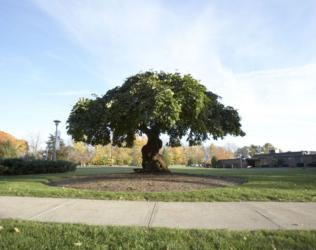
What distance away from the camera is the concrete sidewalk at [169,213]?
21.4 feet

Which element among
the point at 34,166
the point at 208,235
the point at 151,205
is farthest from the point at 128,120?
the point at 34,166

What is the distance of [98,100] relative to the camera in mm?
17203

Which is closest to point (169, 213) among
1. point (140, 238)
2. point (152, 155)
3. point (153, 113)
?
point (140, 238)

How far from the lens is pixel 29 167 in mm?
25734

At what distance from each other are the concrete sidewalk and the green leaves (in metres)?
5.56

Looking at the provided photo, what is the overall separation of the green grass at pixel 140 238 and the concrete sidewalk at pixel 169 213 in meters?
0.55

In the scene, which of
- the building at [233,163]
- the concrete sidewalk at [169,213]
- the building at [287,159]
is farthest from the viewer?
the building at [233,163]

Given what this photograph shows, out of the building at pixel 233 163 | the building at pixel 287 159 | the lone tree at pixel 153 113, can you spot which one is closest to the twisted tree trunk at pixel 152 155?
the lone tree at pixel 153 113

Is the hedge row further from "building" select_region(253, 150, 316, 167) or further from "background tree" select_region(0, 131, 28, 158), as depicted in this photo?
"building" select_region(253, 150, 316, 167)

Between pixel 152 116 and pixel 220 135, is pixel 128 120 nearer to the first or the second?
pixel 152 116

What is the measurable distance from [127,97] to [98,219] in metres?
8.87

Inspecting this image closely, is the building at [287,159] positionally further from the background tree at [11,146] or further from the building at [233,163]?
the background tree at [11,146]

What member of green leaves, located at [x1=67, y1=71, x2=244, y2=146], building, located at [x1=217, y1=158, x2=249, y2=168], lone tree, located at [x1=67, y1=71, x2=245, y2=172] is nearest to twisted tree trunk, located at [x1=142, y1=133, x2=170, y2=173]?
lone tree, located at [x1=67, y1=71, x2=245, y2=172]

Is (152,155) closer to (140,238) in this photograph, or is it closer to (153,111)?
(153,111)
